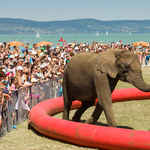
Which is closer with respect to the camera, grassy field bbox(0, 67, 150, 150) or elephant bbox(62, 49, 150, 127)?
elephant bbox(62, 49, 150, 127)

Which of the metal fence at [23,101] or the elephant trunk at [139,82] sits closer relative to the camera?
the elephant trunk at [139,82]

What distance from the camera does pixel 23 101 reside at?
1062 centimetres

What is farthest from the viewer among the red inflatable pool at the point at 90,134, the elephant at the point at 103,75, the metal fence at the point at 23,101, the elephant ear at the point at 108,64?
the metal fence at the point at 23,101

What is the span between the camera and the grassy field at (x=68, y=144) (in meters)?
7.93

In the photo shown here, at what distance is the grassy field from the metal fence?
293 millimetres

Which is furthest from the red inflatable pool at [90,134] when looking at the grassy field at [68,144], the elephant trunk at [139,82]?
the elephant trunk at [139,82]

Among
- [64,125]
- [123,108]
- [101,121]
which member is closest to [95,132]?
[64,125]

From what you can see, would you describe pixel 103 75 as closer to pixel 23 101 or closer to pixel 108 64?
pixel 108 64

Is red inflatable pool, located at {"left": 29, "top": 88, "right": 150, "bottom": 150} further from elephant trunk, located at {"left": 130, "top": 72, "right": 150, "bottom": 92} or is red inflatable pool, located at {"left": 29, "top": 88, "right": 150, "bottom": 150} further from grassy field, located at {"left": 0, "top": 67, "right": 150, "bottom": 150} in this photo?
elephant trunk, located at {"left": 130, "top": 72, "right": 150, "bottom": 92}

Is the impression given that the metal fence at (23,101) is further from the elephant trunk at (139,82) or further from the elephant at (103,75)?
the elephant trunk at (139,82)

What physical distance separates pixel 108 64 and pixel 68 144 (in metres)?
2.51

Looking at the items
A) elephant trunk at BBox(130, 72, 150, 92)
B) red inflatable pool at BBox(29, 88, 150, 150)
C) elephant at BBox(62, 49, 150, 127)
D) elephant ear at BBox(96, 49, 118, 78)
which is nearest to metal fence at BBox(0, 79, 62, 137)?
red inflatable pool at BBox(29, 88, 150, 150)

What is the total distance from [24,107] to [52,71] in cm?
356

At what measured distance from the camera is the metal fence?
9.08 metres
